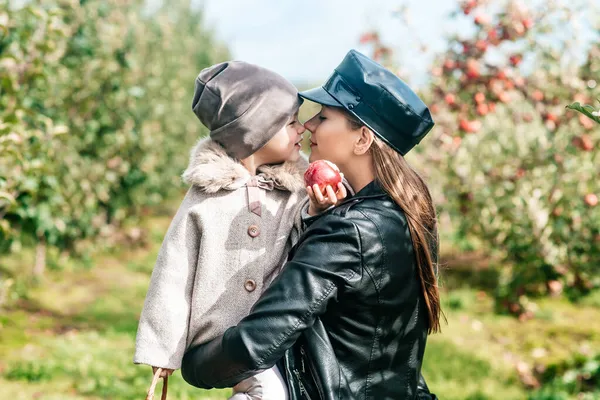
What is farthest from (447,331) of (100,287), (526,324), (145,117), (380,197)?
(145,117)

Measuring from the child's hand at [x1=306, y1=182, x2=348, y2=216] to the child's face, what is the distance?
26cm

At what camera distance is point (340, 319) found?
1887 millimetres

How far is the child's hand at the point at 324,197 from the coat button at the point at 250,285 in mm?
272

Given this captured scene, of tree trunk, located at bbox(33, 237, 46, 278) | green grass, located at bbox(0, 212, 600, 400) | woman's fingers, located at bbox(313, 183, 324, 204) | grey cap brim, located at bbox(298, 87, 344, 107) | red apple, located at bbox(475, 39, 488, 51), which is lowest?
green grass, located at bbox(0, 212, 600, 400)

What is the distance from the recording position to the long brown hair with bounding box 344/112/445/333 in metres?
1.96

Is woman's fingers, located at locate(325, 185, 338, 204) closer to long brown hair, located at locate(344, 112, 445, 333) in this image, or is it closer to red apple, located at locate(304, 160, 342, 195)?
red apple, located at locate(304, 160, 342, 195)

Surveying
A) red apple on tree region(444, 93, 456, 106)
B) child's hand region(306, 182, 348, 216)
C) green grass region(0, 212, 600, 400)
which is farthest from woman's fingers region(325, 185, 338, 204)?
red apple on tree region(444, 93, 456, 106)

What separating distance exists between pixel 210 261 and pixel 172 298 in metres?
0.16

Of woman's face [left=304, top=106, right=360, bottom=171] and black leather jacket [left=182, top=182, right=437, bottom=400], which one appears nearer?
black leather jacket [left=182, top=182, right=437, bottom=400]

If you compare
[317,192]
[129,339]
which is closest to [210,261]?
[317,192]

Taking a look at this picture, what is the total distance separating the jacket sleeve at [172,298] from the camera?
1983 mm

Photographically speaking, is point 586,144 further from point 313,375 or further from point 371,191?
point 313,375

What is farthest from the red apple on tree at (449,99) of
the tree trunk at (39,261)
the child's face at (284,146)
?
the tree trunk at (39,261)

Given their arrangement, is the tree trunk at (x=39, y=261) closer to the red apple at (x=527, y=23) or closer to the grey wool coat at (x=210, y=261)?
the red apple at (x=527, y=23)
